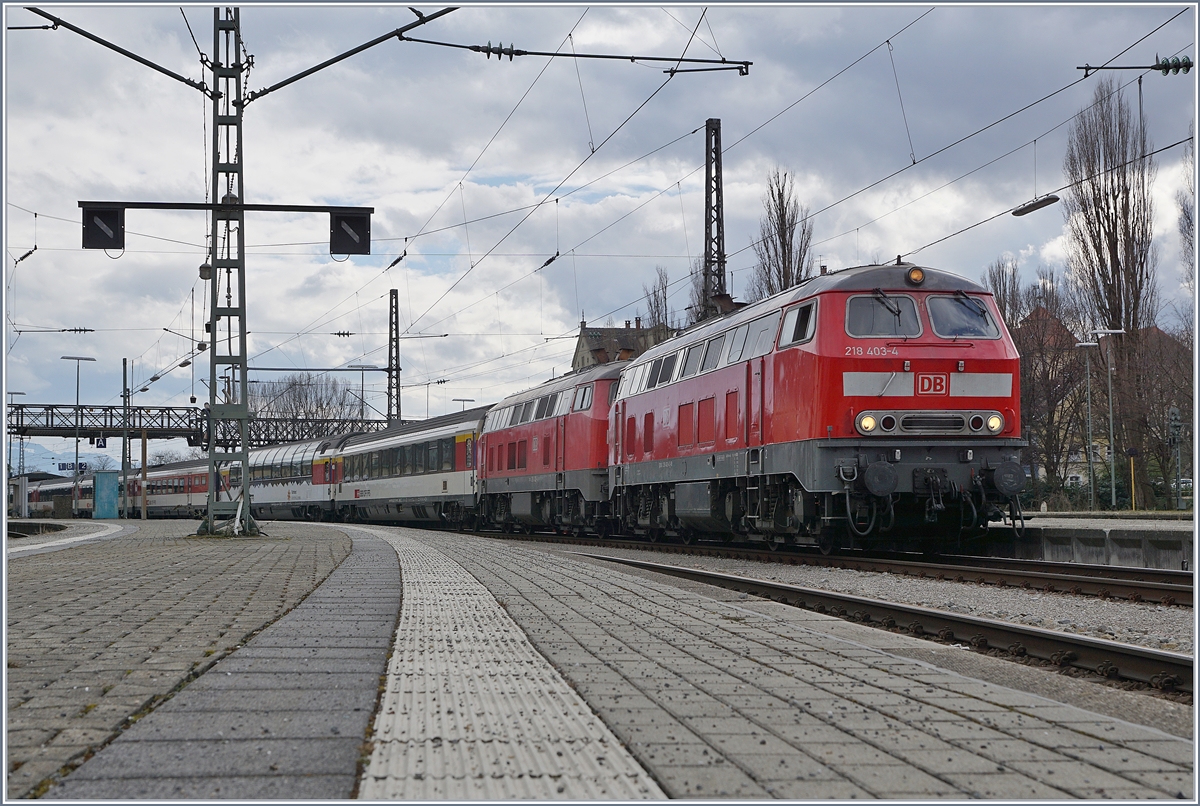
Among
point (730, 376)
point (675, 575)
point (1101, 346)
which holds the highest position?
point (1101, 346)

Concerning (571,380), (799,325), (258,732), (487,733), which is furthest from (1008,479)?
(571,380)

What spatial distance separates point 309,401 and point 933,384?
303 ft

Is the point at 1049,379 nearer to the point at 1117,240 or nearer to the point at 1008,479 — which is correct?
the point at 1117,240

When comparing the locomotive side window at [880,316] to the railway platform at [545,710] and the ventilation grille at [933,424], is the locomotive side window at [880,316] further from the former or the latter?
the railway platform at [545,710]

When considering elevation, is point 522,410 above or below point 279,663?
above

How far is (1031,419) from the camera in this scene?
171 feet

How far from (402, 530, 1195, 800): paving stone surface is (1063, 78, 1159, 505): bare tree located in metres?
35.8

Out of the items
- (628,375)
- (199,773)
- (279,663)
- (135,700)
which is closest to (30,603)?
(279,663)

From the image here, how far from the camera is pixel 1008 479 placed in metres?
13.7

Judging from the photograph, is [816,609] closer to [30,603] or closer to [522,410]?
[30,603]

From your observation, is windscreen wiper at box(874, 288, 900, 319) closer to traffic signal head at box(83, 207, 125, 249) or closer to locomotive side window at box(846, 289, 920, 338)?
locomotive side window at box(846, 289, 920, 338)

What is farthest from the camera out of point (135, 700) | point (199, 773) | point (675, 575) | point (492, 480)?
point (492, 480)

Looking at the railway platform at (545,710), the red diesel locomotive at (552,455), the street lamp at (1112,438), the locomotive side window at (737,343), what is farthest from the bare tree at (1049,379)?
the railway platform at (545,710)

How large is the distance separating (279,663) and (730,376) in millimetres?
11510
